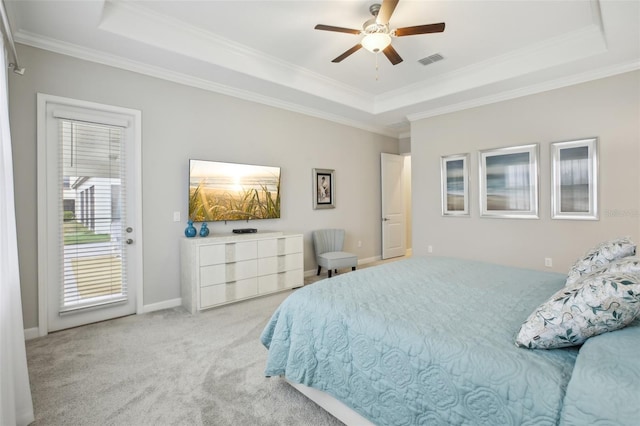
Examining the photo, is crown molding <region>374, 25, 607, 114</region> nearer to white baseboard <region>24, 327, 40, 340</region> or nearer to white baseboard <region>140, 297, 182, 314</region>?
white baseboard <region>140, 297, 182, 314</region>

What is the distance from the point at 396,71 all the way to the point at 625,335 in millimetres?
3971

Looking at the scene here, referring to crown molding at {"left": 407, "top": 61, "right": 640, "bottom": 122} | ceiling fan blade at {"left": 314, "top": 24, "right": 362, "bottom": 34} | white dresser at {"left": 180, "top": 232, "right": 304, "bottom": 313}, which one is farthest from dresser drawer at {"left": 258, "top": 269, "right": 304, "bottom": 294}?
crown molding at {"left": 407, "top": 61, "right": 640, "bottom": 122}

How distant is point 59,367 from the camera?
7.86 feet

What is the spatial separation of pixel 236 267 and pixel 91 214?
1626mm

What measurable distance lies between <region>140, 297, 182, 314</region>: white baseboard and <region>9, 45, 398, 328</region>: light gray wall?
52 millimetres

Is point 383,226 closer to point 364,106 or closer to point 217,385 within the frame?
point 364,106

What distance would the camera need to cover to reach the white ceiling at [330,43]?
2.85m

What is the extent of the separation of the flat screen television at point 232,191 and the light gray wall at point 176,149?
5.0 inches

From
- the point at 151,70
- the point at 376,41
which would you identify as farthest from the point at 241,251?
the point at 376,41

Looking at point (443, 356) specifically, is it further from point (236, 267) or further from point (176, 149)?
point (176, 149)

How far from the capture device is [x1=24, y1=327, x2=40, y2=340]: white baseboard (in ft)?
9.45

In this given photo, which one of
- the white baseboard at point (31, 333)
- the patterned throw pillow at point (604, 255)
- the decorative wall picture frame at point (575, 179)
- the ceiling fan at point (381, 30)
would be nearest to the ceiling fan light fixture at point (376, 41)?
the ceiling fan at point (381, 30)

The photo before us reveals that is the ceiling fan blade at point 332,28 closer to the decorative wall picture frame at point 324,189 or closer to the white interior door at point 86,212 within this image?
the white interior door at point 86,212

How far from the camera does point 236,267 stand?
12.6 ft
